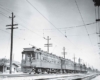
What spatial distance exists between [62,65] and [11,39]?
17.4m

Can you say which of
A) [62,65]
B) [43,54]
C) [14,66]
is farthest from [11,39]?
[14,66]

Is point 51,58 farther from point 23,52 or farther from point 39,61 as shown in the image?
point 23,52

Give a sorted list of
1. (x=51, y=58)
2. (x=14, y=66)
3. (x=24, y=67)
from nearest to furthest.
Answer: (x=24, y=67) < (x=51, y=58) < (x=14, y=66)

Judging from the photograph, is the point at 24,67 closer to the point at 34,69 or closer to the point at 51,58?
the point at 34,69

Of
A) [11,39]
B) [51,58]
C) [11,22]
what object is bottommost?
[51,58]

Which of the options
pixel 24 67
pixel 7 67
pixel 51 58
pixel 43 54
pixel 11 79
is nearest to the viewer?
pixel 11 79

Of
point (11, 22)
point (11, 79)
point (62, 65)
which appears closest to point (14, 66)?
point (62, 65)

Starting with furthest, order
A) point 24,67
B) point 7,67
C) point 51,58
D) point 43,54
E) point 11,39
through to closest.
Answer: point 7,67 → point 51,58 → point 43,54 → point 11,39 → point 24,67

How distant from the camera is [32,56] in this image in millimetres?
23891

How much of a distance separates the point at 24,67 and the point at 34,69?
1654mm

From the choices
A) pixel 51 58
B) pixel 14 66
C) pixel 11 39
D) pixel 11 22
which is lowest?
pixel 14 66

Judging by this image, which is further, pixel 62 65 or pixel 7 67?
pixel 7 67

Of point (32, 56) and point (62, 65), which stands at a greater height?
point (32, 56)

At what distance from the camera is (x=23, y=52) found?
24031mm
